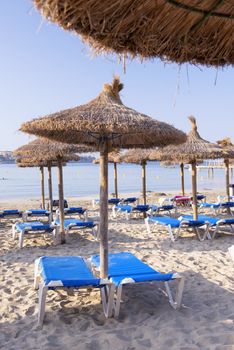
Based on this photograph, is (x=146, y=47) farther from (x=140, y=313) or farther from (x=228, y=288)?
(x=228, y=288)

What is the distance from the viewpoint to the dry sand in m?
2.94

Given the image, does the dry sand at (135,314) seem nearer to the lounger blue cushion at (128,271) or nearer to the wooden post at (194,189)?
the lounger blue cushion at (128,271)

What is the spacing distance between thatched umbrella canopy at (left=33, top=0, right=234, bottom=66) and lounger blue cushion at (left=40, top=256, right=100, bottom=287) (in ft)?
6.87

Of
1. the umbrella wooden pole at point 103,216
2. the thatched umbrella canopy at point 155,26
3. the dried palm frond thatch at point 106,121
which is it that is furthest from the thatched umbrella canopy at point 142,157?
the thatched umbrella canopy at point 155,26

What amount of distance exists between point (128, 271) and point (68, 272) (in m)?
0.62

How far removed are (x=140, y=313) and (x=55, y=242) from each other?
3.75 metres

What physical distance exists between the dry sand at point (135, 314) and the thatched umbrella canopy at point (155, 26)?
2.14m

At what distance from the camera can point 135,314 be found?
3523 millimetres

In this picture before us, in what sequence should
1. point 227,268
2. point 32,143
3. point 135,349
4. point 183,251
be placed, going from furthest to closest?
point 32,143 → point 183,251 → point 227,268 → point 135,349

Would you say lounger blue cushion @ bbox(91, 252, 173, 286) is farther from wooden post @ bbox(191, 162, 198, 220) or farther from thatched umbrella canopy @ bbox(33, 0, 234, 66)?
wooden post @ bbox(191, 162, 198, 220)

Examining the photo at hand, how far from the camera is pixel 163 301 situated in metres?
3.89

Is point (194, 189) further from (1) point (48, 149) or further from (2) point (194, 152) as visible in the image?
(1) point (48, 149)

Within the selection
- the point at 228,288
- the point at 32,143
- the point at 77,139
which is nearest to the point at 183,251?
the point at 228,288

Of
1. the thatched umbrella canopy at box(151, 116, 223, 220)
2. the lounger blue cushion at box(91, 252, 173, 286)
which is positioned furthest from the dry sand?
the thatched umbrella canopy at box(151, 116, 223, 220)
